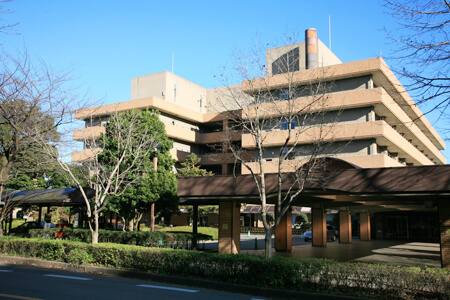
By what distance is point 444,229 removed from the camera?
600 inches

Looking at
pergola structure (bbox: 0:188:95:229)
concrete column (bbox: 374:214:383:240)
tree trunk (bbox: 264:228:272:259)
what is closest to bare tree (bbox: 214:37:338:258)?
tree trunk (bbox: 264:228:272:259)

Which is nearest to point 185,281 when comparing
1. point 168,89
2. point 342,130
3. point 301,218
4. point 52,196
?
point 52,196

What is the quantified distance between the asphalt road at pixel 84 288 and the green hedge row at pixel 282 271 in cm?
80

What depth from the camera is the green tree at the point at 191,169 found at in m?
48.6

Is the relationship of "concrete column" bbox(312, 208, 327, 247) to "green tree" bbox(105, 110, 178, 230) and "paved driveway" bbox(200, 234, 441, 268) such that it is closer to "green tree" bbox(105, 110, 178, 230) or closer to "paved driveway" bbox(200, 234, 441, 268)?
"paved driveway" bbox(200, 234, 441, 268)

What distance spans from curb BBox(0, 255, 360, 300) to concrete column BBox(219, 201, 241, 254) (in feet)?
23.4

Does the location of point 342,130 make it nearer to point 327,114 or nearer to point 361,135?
point 361,135

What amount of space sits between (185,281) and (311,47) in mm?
38991

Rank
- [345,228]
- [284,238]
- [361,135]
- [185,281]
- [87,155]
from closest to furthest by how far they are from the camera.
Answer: [185,281], [87,155], [284,238], [361,135], [345,228]

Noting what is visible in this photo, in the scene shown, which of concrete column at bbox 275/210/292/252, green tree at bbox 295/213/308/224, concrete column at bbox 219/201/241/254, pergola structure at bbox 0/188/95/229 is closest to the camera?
concrete column at bbox 219/201/241/254

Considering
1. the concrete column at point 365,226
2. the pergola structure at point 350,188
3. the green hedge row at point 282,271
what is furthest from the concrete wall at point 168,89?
the green hedge row at point 282,271

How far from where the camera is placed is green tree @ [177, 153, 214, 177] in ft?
159

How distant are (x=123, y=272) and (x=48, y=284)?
2.91 m

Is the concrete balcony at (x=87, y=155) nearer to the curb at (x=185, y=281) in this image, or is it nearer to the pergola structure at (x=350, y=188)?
the pergola structure at (x=350, y=188)
